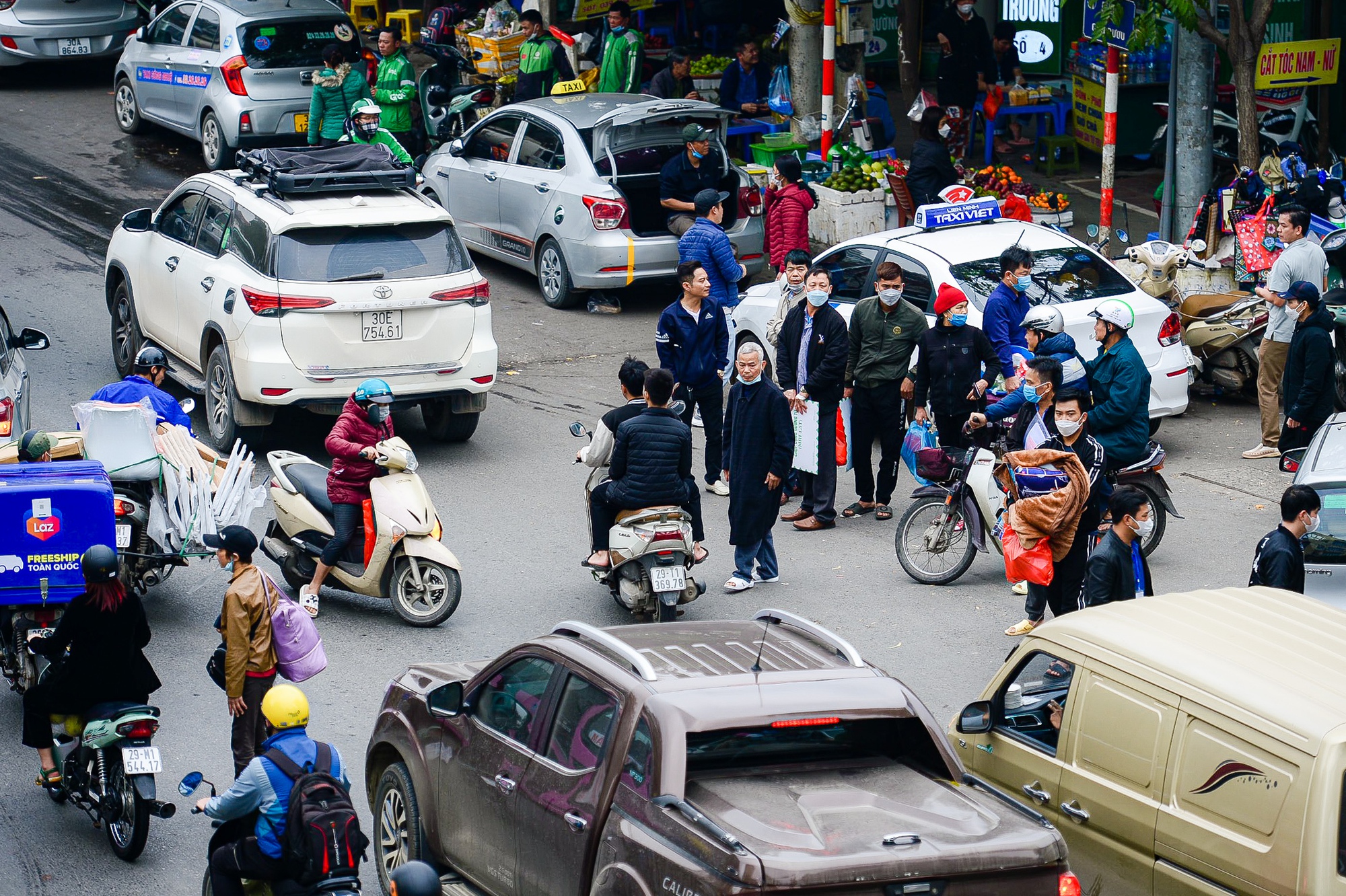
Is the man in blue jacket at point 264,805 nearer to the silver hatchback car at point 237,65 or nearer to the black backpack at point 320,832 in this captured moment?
the black backpack at point 320,832

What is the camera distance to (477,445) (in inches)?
526

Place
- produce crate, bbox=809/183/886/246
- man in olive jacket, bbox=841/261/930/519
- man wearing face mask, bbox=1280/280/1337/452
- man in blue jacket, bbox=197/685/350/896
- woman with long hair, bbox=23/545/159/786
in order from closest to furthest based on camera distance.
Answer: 1. man in blue jacket, bbox=197/685/350/896
2. woman with long hair, bbox=23/545/159/786
3. man in olive jacket, bbox=841/261/930/519
4. man wearing face mask, bbox=1280/280/1337/452
5. produce crate, bbox=809/183/886/246

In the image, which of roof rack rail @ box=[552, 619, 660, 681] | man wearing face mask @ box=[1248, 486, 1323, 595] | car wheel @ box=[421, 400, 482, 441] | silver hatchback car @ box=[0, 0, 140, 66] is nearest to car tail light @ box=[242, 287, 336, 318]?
car wheel @ box=[421, 400, 482, 441]

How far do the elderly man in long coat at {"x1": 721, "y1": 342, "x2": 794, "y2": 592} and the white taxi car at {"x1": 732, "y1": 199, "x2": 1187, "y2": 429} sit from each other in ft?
8.56

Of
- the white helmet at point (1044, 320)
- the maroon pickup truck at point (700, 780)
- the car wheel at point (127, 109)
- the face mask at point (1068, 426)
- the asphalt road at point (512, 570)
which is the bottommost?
the asphalt road at point (512, 570)

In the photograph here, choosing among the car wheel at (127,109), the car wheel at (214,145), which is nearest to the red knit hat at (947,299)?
the car wheel at (214,145)

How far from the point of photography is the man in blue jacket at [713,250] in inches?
536

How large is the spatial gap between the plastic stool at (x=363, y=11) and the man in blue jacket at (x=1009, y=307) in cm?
1818

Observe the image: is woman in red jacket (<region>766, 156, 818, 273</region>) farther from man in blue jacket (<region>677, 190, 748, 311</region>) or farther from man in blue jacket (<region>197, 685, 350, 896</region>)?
man in blue jacket (<region>197, 685, 350, 896</region>)

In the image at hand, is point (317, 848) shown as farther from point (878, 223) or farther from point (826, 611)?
point (878, 223)

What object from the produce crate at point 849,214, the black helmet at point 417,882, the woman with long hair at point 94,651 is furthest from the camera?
the produce crate at point 849,214

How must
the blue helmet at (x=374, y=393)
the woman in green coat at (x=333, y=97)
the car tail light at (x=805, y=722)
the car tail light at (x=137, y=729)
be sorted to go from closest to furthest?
the car tail light at (x=805, y=722) → the car tail light at (x=137, y=729) → the blue helmet at (x=374, y=393) → the woman in green coat at (x=333, y=97)

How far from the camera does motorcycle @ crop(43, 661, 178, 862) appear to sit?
7.21 metres

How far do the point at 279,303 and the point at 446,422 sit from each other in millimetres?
1758
